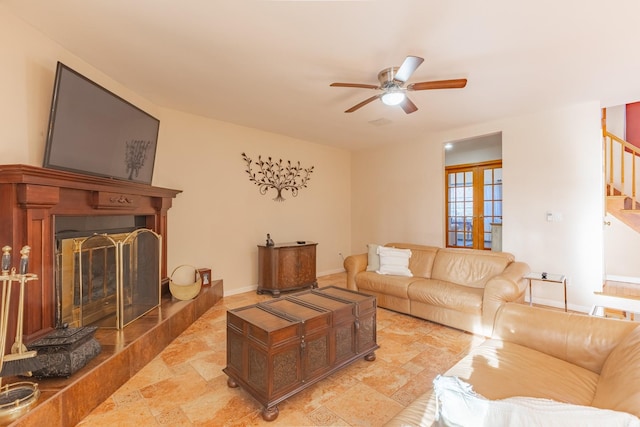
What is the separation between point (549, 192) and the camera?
3779 millimetres

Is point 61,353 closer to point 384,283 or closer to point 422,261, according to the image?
point 384,283

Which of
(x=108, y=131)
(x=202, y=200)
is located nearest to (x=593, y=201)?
(x=202, y=200)

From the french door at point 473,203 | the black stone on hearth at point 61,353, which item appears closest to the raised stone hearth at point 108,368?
the black stone on hearth at point 61,353

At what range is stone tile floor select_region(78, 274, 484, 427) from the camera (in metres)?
1.78

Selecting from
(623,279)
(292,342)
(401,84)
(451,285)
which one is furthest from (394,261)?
(623,279)

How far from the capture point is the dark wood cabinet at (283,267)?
4.36 metres

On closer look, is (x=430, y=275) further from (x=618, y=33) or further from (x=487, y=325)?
(x=618, y=33)

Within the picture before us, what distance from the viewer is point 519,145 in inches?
158

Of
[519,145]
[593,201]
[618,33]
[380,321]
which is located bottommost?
[380,321]

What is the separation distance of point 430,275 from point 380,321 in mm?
986

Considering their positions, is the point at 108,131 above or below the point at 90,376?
above

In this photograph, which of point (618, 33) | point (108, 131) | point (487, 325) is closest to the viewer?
point (618, 33)

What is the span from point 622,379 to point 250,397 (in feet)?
6.52

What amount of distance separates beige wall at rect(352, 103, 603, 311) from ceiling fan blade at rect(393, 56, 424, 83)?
104 inches
